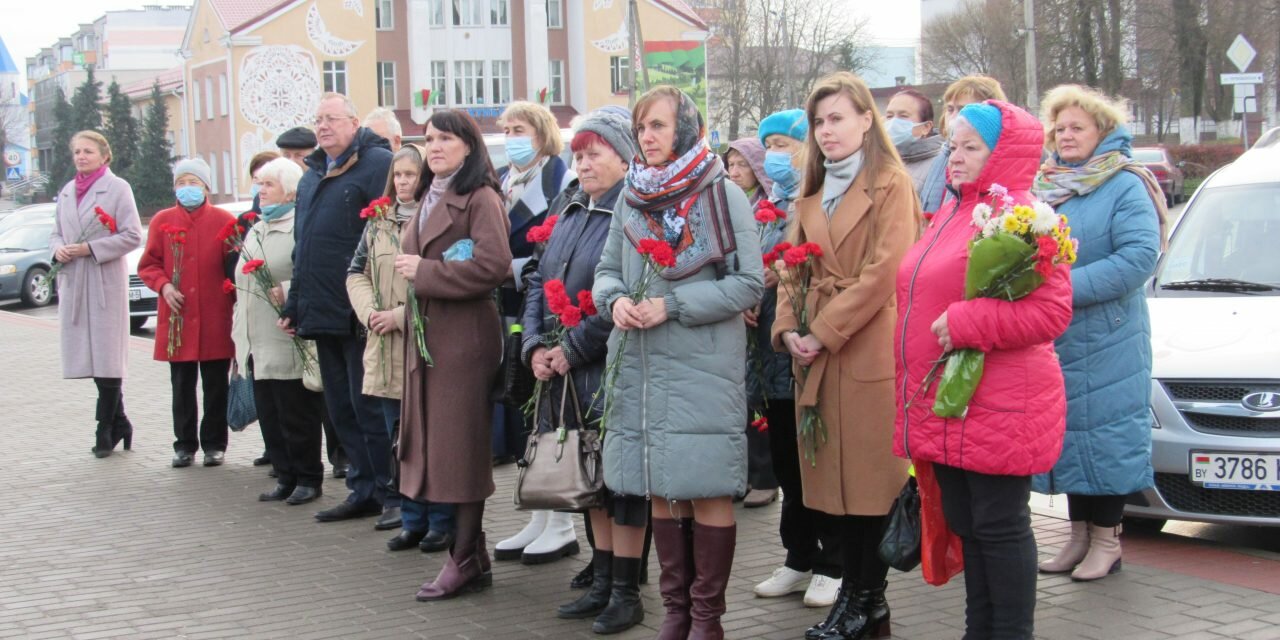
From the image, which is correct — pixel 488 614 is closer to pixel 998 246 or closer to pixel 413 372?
pixel 413 372

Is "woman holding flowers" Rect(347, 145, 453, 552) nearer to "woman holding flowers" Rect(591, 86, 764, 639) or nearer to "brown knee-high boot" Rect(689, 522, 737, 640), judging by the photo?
"woman holding flowers" Rect(591, 86, 764, 639)

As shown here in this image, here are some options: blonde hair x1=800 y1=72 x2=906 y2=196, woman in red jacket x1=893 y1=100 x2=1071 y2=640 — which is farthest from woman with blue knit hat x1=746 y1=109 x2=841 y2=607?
woman in red jacket x1=893 y1=100 x2=1071 y2=640

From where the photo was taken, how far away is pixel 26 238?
2719cm

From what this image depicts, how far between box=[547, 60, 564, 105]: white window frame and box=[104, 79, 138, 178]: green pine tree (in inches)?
860

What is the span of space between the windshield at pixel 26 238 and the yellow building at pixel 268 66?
107 feet

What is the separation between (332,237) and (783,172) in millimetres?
2676

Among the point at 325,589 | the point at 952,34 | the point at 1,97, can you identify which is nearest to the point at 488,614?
the point at 325,589

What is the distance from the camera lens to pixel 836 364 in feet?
17.3

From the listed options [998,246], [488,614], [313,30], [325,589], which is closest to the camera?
[998,246]

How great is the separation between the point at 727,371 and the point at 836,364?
Result: 0.45 meters

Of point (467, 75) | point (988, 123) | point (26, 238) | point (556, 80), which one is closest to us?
point (988, 123)

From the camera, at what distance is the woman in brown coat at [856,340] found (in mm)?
5180

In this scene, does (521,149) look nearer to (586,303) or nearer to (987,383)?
(586,303)

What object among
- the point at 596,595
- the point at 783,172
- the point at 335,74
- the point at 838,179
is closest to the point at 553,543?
the point at 596,595
